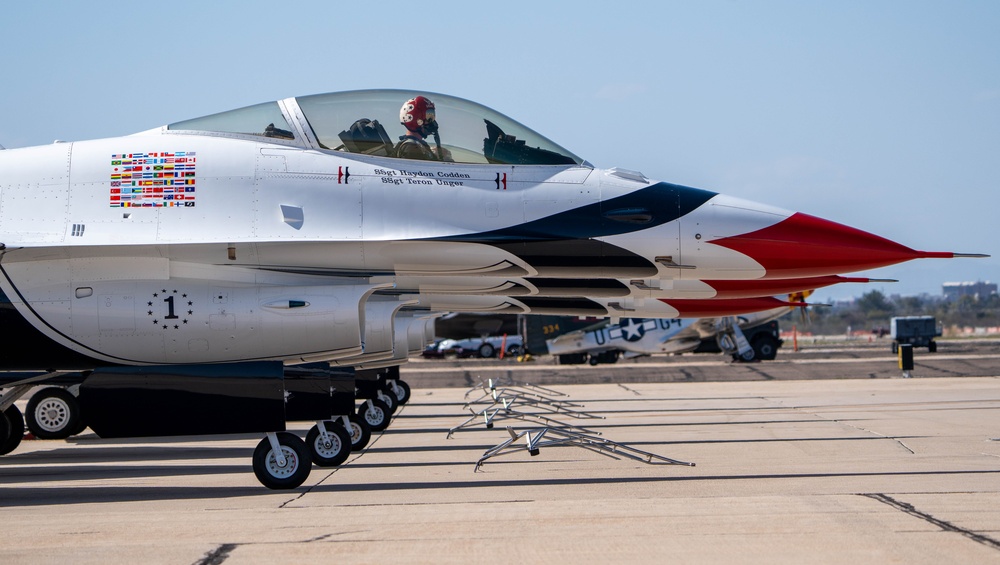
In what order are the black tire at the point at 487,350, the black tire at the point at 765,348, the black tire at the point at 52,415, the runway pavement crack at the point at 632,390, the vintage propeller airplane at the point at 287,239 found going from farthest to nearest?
the black tire at the point at 487,350
the black tire at the point at 765,348
the runway pavement crack at the point at 632,390
the black tire at the point at 52,415
the vintage propeller airplane at the point at 287,239

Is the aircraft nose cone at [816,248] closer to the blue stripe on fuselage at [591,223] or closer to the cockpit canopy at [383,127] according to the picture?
the blue stripe on fuselage at [591,223]

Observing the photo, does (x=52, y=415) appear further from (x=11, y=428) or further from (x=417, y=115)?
(x=417, y=115)

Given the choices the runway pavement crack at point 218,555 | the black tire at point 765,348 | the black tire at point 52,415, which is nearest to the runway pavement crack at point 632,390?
the black tire at point 765,348

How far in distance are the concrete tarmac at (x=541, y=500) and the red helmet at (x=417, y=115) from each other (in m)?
3.58

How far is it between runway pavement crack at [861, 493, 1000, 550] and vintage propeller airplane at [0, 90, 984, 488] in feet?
8.39

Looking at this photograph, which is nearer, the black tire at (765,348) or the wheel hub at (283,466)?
the wheel hub at (283,466)

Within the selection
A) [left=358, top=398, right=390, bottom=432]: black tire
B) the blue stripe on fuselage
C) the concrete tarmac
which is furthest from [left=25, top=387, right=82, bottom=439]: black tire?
the blue stripe on fuselage

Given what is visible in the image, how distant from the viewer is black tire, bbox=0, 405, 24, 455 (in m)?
13.6

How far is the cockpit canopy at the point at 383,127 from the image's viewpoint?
10250mm

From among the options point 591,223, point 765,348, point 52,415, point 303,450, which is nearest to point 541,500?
point 303,450

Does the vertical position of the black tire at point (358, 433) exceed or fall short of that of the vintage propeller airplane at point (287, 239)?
→ it falls short

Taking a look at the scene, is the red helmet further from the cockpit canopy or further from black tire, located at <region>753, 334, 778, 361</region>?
black tire, located at <region>753, 334, 778, 361</region>

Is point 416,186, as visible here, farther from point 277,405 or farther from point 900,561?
point 900,561

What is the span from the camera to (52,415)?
1577 cm
